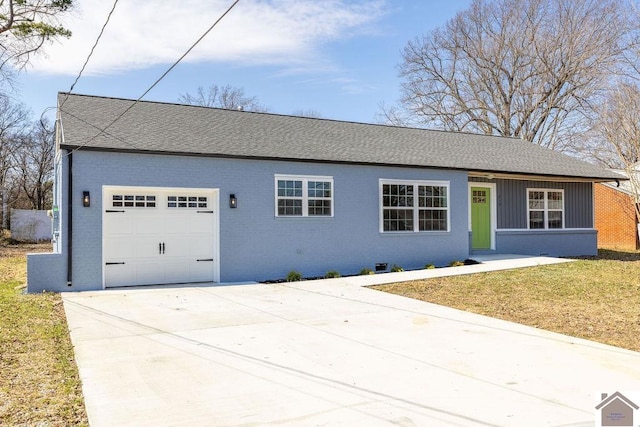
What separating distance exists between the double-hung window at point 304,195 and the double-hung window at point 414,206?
1.78 m

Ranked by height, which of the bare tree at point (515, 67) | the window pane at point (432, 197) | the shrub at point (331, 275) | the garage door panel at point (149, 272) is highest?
the bare tree at point (515, 67)

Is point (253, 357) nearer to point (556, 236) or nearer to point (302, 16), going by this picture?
point (302, 16)

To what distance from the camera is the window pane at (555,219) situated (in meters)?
18.4

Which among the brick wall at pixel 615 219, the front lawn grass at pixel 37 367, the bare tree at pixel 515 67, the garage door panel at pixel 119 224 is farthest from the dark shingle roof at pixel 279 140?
the bare tree at pixel 515 67

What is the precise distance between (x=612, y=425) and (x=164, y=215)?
996cm

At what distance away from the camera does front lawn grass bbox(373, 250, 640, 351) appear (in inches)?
288

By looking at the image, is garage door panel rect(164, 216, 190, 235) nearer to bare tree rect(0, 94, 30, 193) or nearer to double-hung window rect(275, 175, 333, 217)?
double-hung window rect(275, 175, 333, 217)

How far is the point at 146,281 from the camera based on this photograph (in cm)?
1148

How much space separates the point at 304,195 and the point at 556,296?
21.2 ft

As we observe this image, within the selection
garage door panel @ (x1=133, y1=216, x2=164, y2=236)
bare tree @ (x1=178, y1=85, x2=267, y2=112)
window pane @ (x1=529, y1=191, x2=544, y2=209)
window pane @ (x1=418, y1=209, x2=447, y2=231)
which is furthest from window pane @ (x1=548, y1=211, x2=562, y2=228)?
bare tree @ (x1=178, y1=85, x2=267, y2=112)

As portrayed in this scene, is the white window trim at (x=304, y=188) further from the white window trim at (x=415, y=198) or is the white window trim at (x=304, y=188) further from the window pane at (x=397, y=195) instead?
the window pane at (x=397, y=195)

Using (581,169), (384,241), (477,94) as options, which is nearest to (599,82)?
(477,94)

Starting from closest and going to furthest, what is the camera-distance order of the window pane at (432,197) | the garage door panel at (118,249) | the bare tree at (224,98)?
1. the garage door panel at (118,249)
2. the window pane at (432,197)
3. the bare tree at (224,98)

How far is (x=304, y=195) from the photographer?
516 inches
